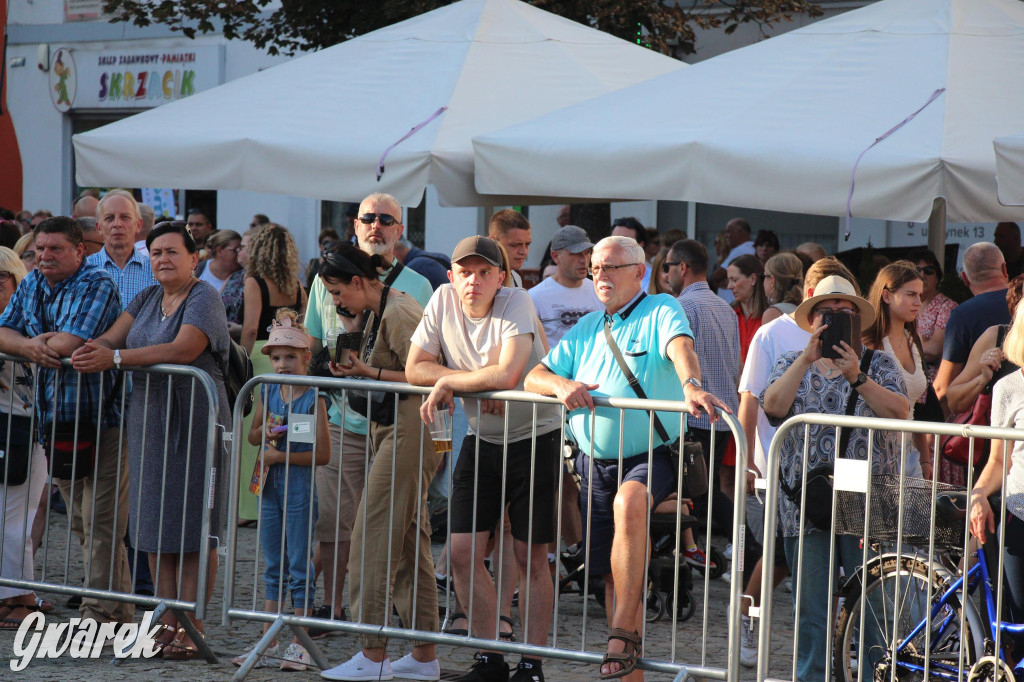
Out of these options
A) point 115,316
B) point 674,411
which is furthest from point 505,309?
point 115,316

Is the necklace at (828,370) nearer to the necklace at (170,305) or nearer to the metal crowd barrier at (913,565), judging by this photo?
the metal crowd barrier at (913,565)

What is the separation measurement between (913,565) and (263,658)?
2.94m

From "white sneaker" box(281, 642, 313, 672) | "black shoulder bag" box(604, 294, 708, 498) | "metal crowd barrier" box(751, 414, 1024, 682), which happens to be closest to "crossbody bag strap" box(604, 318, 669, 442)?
"black shoulder bag" box(604, 294, 708, 498)

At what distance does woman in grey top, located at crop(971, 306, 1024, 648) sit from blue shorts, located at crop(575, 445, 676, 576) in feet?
3.85

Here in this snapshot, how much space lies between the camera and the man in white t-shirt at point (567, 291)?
7961 millimetres

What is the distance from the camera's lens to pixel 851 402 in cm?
539

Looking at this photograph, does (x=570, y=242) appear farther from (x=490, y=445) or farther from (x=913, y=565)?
(x=913, y=565)

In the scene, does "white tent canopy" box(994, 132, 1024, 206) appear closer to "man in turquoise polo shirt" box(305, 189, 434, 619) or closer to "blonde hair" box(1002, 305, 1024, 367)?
"blonde hair" box(1002, 305, 1024, 367)

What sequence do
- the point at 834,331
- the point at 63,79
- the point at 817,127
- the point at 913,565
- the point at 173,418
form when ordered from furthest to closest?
the point at 63,79 < the point at 817,127 < the point at 173,418 < the point at 834,331 < the point at 913,565

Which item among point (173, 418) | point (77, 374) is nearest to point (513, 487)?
point (173, 418)

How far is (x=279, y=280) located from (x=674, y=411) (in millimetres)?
4076

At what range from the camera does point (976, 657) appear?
15.5ft

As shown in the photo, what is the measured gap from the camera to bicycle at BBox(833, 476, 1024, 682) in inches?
185

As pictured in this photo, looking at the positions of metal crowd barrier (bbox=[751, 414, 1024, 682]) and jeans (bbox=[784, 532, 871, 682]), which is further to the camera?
jeans (bbox=[784, 532, 871, 682])
